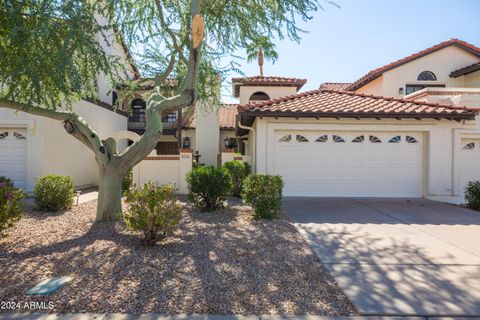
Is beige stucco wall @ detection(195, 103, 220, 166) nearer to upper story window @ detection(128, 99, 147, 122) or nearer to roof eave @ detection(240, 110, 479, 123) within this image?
upper story window @ detection(128, 99, 147, 122)

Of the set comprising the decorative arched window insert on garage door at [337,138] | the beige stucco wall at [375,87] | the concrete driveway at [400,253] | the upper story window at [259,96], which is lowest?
the concrete driveway at [400,253]

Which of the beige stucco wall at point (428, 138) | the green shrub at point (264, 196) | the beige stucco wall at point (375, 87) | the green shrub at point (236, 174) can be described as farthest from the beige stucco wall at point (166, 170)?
the beige stucco wall at point (375, 87)

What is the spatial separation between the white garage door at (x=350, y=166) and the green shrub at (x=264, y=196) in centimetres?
390

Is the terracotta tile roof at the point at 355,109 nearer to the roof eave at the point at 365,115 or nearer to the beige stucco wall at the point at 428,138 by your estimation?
the roof eave at the point at 365,115

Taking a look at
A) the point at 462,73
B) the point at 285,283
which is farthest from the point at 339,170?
the point at 462,73

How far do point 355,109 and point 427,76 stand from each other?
10.1 meters

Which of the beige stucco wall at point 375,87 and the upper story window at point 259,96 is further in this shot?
the upper story window at point 259,96

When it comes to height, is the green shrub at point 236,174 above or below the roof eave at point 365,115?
below

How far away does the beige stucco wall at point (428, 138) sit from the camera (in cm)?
1169

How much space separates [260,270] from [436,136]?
10.3m

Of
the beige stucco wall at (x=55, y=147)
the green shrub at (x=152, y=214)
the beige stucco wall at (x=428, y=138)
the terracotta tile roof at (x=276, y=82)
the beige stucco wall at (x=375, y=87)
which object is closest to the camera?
the green shrub at (x=152, y=214)

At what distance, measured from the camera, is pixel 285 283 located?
14.2 feet

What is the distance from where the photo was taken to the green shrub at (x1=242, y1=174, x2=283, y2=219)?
25.8 feet

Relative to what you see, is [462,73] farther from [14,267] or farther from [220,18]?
[14,267]
